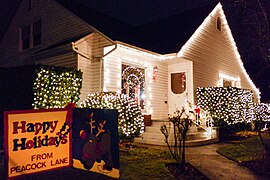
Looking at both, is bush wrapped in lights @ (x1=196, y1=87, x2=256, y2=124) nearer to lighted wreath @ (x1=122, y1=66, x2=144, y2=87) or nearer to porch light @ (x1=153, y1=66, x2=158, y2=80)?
porch light @ (x1=153, y1=66, x2=158, y2=80)

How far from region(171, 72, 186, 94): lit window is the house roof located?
1.62 metres

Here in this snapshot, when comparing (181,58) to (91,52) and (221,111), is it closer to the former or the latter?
(221,111)

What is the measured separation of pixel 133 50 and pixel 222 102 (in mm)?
4974

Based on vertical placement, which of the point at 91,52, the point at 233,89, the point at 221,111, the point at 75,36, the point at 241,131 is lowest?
the point at 241,131

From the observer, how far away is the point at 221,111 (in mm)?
11852

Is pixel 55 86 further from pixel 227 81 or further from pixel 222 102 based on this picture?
pixel 227 81

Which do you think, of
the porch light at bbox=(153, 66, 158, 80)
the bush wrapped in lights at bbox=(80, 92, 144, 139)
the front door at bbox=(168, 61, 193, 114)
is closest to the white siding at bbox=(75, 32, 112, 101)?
the bush wrapped in lights at bbox=(80, 92, 144, 139)

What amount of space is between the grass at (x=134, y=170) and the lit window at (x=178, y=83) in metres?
5.89

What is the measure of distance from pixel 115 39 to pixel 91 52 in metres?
1.31

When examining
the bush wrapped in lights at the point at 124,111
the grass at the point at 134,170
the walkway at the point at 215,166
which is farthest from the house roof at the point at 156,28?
the walkway at the point at 215,166

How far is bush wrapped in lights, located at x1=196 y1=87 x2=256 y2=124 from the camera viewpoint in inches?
468

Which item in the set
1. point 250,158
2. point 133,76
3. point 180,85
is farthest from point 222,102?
point 250,158

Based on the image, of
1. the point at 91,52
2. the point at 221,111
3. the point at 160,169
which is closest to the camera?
the point at 160,169

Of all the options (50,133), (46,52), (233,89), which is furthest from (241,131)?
(50,133)
